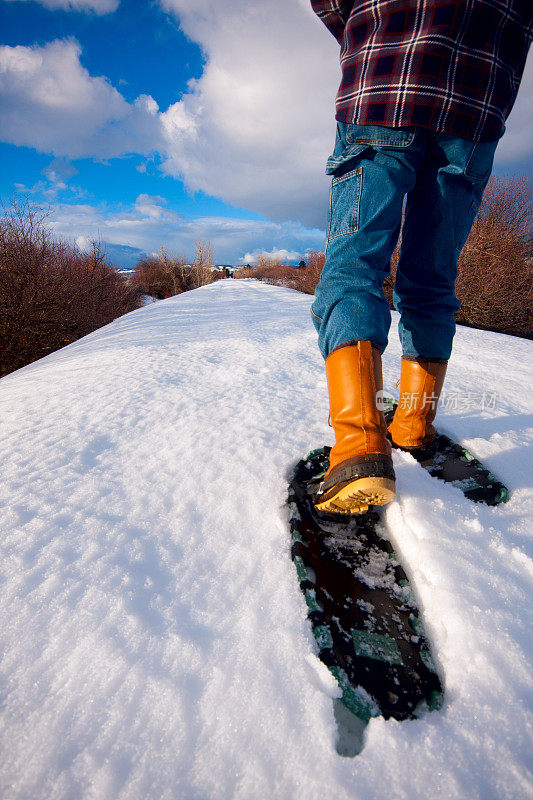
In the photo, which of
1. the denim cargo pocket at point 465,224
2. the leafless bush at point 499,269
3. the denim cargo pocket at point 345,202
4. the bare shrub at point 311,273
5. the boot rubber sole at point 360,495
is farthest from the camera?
the bare shrub at point 311,273

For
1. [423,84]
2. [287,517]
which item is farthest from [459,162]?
[287,517]

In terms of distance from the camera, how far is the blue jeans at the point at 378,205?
2.30 feet

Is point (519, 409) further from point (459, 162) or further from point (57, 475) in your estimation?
point (57, 475)

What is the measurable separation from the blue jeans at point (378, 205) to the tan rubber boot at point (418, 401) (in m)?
0.29

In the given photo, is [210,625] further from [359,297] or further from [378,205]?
[378,205]

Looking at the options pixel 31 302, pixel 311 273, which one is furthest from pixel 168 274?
pixel 31 302

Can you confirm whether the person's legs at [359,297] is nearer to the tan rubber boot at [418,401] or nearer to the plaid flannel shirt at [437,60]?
the plaid flannel shirt at [437,60]

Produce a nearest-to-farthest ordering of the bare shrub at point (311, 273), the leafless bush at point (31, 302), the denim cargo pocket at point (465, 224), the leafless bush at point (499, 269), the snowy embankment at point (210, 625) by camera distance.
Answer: the snowy embankment at point (210, 625), the denim cargo pocket at point (465, 224), the leafless bush at point (31, 302), the leafless bush at point (499, 269), the bare shrub at point (311, 273)

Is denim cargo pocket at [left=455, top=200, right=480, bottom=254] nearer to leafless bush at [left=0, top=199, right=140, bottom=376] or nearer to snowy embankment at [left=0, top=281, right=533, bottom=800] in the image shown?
snowy embankment at [left=0, top=281, right=533, bottom=800]

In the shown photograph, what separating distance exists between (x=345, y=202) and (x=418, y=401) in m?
0.56

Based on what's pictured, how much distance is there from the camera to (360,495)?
636 millimetres

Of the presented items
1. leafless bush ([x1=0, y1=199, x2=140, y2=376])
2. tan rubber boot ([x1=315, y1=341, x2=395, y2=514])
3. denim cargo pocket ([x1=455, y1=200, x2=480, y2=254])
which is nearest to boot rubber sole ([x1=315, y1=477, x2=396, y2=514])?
tan rubber boot ([x1=315, y1=341, x2=395, y2=514])

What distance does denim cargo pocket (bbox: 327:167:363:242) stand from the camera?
0.73 m

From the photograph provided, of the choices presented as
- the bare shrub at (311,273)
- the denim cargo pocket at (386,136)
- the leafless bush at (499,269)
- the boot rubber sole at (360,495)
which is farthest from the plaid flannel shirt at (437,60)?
the bare shrub at (311,273)
